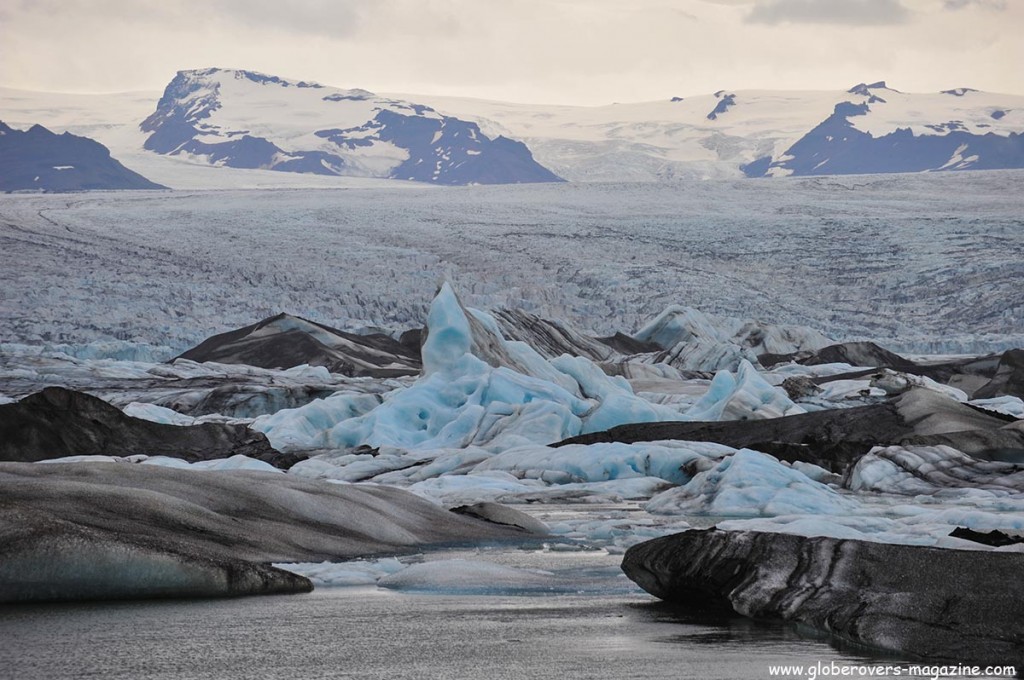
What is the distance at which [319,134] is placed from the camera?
125m

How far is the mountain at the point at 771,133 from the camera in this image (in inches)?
3812

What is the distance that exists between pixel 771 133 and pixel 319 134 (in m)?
41.8

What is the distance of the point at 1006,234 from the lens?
4359 centimetres

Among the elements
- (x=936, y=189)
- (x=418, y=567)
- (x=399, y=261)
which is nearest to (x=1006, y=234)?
(x=936, y=189)

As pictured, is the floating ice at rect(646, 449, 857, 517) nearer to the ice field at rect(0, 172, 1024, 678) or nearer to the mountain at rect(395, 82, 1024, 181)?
the ice field at rect(0, 172, 1024, 678)

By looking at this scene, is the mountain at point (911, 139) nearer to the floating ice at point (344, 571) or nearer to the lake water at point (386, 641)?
the floating ice at point (344, 571)

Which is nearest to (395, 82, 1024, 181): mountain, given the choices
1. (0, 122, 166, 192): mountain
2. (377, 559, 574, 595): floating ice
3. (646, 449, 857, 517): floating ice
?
(0, 122, 166, 192): mountain

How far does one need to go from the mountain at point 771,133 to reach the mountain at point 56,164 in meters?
31.5

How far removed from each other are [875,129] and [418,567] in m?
124

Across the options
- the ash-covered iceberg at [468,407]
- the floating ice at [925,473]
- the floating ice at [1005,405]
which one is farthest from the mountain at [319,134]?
the floating ice at [925,473]

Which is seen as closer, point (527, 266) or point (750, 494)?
point (750, 494)

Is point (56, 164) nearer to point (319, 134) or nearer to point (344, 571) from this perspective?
point (319, 134)

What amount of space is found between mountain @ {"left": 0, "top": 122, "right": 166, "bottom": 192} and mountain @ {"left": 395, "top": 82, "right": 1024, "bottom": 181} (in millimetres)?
31539

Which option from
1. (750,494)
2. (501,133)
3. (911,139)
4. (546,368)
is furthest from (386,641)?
(501,133)
